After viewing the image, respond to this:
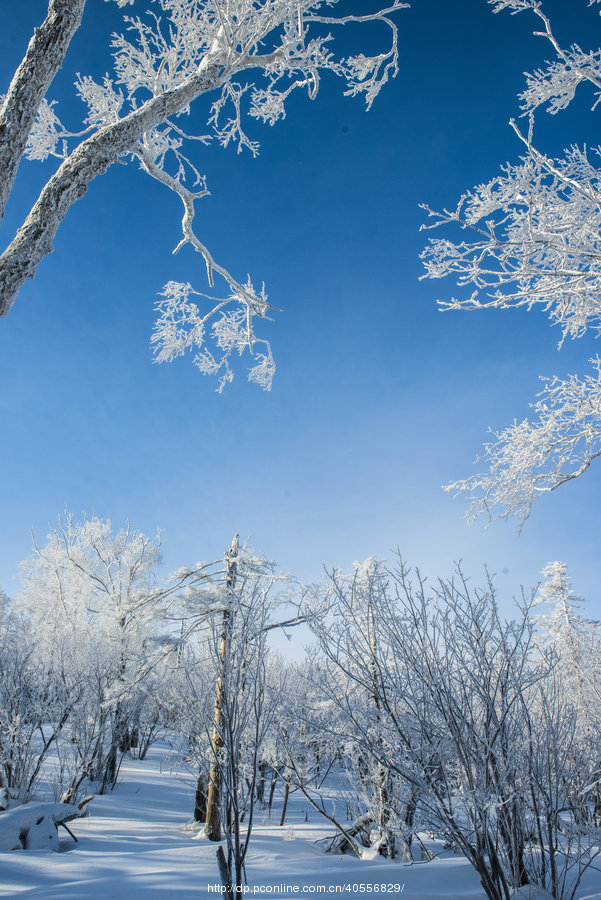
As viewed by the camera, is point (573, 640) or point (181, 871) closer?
point (181, 871)

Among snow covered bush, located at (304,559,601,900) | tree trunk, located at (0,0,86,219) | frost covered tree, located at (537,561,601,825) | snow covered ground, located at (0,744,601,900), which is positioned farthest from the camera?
frost covered tree, located at (537,561,601,825)

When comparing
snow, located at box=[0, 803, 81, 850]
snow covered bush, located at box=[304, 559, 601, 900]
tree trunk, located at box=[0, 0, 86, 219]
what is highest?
tree trunk, located at box=[0, 0, 86, 219]

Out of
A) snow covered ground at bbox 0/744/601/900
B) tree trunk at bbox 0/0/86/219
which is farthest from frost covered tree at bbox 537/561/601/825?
tree trunk at bbox 0/0/86/219

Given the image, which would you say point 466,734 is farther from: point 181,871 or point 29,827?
point 29,827

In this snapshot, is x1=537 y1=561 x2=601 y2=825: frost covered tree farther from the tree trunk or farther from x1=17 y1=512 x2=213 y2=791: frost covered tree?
the tree trunk

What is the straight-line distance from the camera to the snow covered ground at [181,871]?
490 centimetres

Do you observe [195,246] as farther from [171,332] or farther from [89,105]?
[89,105]

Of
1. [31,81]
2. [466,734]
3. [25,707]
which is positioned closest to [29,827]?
[25,707]

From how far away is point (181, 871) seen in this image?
6168 millimetres

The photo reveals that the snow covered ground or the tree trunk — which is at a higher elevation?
the tree trunk

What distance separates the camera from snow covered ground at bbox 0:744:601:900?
4.90 metres

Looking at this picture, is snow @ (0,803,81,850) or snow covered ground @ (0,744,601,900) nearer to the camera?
snow covered ground @ (0,744,601,900)

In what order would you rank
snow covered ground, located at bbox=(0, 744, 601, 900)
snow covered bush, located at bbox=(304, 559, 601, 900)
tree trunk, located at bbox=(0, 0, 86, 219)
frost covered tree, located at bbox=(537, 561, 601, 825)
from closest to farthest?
tree trunk, located at bbox=(0, 0, 86, 219), snow covered bush, located at bbox=(304, 559, 601, 900), snow covered ground, located at bbox=(0, 744, 601, 900), frost covered tree, located at bbox=(537, 561, 601, 825)

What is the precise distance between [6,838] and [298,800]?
21905 millimetres
